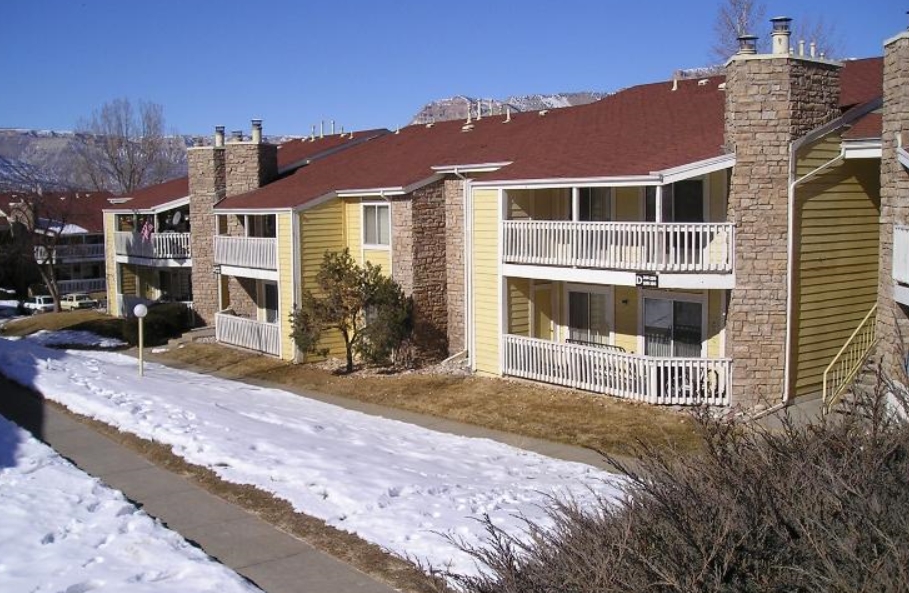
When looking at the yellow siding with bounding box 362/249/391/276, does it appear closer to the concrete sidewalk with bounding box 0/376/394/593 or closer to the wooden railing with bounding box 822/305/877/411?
the wooden railing with bounding box 822/305/877/411

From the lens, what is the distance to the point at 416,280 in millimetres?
24625

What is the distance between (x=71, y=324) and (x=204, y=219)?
8.63m

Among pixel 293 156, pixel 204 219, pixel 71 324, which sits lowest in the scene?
pixel 71 324

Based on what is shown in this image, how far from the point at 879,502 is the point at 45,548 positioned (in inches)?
276

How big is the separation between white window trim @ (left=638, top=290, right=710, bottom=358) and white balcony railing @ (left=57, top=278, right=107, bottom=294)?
4109 centimetres

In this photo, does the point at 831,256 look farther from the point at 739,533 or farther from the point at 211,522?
the point at 739,533

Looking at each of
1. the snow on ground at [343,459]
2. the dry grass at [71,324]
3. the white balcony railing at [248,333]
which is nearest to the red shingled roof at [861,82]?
the snow on ground at [343,459]

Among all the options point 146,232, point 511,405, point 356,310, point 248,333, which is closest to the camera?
point 511,405

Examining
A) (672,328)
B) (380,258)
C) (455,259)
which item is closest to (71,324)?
(380,258)

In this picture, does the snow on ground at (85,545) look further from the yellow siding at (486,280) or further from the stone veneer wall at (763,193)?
the yellow siding at (486,280)

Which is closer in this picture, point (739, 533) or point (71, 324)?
point (739, 533)

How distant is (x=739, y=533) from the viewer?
198 inches

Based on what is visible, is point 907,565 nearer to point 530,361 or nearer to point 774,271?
point 774,271

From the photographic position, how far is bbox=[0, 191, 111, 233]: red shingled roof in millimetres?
49469
